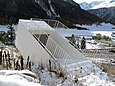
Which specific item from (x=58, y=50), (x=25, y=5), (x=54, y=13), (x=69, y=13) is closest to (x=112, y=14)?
(x=69, y=13)

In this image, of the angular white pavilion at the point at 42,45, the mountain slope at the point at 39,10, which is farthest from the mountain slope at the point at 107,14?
the angular white pavilion at the point at 42,45

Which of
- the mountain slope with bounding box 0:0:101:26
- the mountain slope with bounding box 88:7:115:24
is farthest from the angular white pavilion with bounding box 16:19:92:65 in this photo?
the mountain slope with bounding box 88:7:115:24

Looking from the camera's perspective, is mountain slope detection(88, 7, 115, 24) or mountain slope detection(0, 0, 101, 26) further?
mountain slope detection(88, 7, 115, 24)

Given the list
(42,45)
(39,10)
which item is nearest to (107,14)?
(39,10)

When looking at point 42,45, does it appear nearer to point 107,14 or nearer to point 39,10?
point 39,10

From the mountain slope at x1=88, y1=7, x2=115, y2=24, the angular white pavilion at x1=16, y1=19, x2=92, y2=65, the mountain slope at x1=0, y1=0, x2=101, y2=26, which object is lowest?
the mountain slope at x1=88, y1=7, x2=115, y2=24

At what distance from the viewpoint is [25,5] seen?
69000mm

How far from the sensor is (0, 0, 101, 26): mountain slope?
6175 cm

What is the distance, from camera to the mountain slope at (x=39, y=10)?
203ft

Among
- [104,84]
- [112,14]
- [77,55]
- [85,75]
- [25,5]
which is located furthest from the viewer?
[112,14]

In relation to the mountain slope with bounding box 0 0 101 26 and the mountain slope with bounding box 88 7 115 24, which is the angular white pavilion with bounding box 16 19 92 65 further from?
the mountain slope with bounding box 88 7 115 24

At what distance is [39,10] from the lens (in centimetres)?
7238

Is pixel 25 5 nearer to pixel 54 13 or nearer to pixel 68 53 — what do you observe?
pixel 54 13

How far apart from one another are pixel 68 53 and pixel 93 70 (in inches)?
45.2
